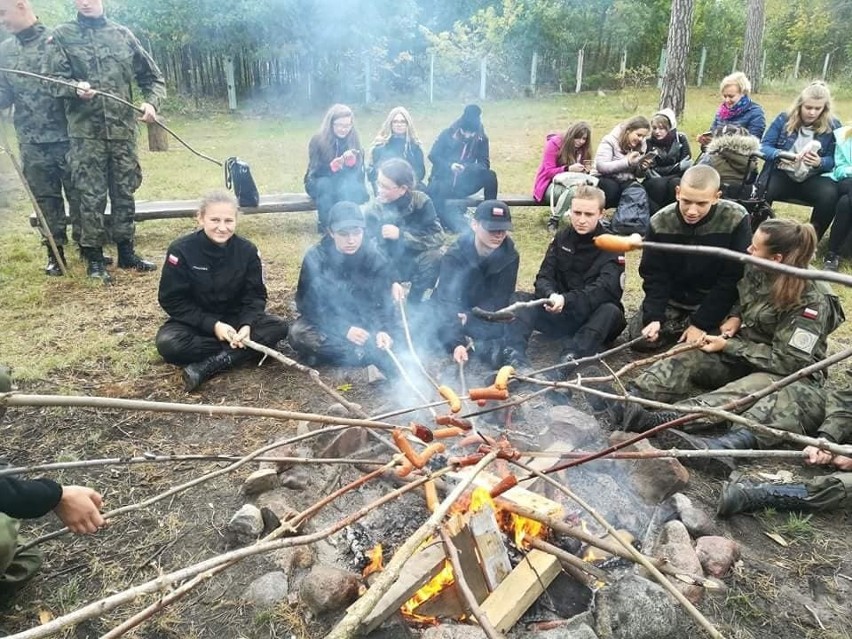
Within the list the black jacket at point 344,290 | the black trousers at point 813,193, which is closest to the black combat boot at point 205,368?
the black jacket at point 344,290

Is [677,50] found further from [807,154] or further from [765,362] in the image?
[765,362]

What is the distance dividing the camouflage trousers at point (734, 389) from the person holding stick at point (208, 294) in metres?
2.81

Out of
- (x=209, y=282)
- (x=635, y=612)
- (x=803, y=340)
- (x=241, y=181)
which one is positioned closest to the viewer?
(x=635, y=612)

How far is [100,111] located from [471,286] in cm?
391

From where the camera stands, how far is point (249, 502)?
2920mm

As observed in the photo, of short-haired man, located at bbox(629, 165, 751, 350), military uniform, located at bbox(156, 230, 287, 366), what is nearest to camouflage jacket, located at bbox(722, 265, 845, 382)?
short-haired man, located at bbox(629, 165, 751, 350)

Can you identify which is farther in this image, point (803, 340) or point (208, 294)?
point (208, 294)

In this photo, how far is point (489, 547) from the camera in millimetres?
2342

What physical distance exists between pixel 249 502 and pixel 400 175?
348 cm

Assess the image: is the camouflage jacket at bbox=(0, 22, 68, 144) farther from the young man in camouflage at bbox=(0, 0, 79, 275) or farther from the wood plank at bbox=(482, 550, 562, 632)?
the wood plank at bbox=(482, 550, 562, 632)

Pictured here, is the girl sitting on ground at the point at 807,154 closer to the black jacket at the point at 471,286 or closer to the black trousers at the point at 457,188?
the black trousers at the point at 457,188

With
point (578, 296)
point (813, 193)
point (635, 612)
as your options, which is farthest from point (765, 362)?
point (813, 193)

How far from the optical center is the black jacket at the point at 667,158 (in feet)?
23.4

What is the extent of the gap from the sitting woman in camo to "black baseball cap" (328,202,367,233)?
0.57 m
